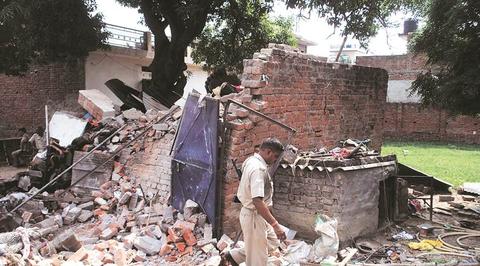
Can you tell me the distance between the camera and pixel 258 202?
4.50 metres

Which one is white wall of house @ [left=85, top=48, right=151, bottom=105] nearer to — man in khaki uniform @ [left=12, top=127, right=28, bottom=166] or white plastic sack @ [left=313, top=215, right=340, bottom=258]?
A: man in khaki uniform @ [left=12, top=127, right=28, bottom=166]

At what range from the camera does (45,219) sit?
7668 millimetres

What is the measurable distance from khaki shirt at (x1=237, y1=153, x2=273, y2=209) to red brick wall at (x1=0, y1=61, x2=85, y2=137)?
1355 centimetres

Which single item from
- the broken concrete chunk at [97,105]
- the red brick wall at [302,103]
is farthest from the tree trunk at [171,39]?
the red brick wall at [302,103]

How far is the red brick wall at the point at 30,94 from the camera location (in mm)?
16797

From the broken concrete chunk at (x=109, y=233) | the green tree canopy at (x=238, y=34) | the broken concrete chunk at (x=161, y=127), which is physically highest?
the green tree canopy at (x=238, y=34)

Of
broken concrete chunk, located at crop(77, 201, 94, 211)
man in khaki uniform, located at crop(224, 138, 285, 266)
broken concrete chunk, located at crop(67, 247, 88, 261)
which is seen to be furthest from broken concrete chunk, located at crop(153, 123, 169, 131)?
man in khaki uniform, located at crop(224, 138, 285, 266)

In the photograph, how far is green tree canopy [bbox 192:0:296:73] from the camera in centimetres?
1595

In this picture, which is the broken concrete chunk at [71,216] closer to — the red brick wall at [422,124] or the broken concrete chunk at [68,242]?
the broken concrete chunk at [68,242]

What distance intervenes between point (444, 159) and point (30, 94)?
16.2 m

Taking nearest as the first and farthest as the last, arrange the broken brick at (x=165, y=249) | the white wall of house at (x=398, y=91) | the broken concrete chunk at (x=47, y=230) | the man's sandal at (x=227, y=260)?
the man's sandal at (x=227, y=260)
the broken brick at (x=165, y=249)
the broken concrete chunk at (x=47, y=230)
the white wall of house at (x=398, y=91)

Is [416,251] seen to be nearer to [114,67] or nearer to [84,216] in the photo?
[84,216]

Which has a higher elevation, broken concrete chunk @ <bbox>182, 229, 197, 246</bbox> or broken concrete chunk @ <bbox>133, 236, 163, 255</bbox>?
broken concrete chunk @ <bbox>182, 229, 197, 246</bbox>

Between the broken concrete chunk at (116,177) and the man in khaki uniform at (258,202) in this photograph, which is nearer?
the man in khaki uniform at (258,202)
